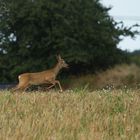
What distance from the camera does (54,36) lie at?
38.2m

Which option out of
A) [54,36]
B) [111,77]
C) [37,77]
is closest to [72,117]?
[37,77]

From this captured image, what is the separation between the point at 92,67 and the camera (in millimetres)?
39969

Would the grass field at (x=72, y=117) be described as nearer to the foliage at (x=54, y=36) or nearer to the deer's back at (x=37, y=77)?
the deer's back at (x=37, y=77)

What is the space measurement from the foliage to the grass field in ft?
87.0

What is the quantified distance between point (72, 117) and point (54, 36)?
29552 millimetres

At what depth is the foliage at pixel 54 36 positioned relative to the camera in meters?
38.2

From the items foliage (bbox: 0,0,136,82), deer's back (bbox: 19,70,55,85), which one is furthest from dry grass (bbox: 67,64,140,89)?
deer's back (bbox: 19,70,55,85)

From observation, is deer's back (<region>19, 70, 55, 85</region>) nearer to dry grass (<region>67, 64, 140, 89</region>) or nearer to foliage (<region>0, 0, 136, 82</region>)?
dry grass (<region>67, 64, 140, 89</region>)

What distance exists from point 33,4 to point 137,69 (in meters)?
7.27

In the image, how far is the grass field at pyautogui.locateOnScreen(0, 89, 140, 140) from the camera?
7621 millimetres

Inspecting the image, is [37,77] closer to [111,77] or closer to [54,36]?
[111,77]

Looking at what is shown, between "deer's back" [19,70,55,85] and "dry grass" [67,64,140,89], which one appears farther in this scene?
"dry grass" [67,64,140,89]

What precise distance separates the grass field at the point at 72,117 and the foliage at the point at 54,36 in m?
26.5

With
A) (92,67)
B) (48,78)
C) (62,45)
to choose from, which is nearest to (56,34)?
(62,45)
